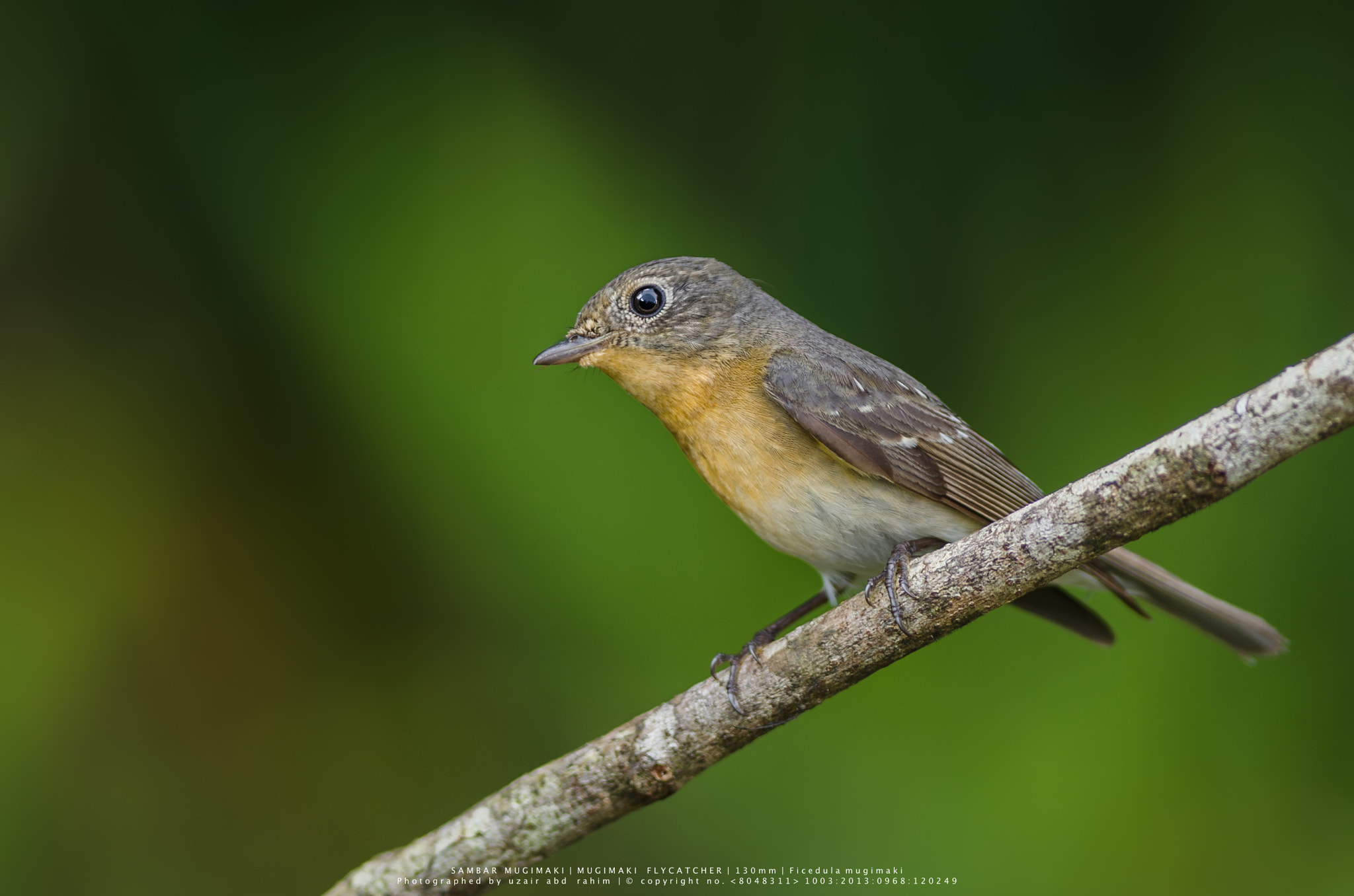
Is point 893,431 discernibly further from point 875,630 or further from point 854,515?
point 875,630

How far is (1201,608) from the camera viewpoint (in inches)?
110

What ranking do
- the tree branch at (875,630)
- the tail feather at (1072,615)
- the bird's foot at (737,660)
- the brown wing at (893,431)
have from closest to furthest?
1. the tree branch at (875,630)
2. the bird's foot at (737,660)
3. the brown wing at (893,431)
4. the tail feather at (1072,615)

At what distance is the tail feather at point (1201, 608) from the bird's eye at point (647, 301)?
145 cm

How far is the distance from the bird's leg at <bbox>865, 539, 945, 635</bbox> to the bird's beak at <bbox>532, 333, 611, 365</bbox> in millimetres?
1057

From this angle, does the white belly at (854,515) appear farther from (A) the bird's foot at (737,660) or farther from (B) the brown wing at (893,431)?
(A) the bird's foot at (737,660)

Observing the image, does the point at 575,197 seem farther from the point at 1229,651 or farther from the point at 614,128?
the point at 1229,651

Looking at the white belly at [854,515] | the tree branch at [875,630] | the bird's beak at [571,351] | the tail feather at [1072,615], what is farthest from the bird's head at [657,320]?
the tail feather at [1072,615]

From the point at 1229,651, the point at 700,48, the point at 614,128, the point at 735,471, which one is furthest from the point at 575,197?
the point at 1229,651

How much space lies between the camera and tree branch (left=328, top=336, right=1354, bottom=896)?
1548 millimetres

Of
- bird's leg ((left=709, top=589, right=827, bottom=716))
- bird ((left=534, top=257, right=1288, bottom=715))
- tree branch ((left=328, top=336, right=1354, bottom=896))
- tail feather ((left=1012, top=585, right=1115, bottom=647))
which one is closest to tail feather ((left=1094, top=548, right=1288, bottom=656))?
bird ((left=534, top=257, right=1288, bottom=715))

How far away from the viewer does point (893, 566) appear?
2.23m

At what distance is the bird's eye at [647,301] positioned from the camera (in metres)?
3.00

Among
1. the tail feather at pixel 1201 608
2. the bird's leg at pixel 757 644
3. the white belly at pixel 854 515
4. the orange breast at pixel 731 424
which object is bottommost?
the tail feather at pixel 1201 608

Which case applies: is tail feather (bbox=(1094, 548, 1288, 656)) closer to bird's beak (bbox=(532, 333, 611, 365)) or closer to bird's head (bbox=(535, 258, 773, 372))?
bird's head (bbox=(535, 258, 773, 372))
